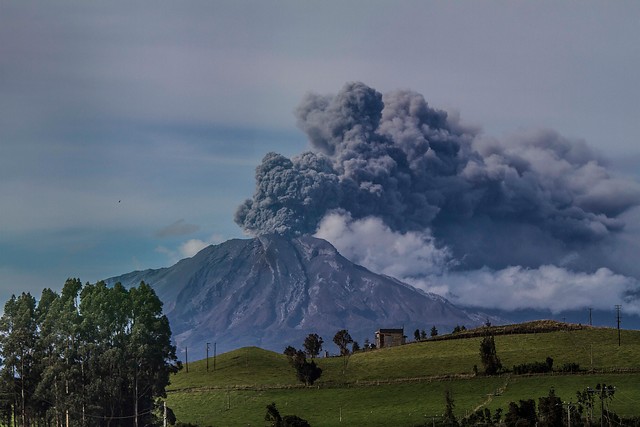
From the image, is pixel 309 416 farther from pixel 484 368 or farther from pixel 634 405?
pixel 634 405

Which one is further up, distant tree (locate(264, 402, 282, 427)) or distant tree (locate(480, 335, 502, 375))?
distant tree (locate(480, 335, 502, 375))

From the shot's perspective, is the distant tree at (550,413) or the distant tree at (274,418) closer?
the distant tree at (550,413)

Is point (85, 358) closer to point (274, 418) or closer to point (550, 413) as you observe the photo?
point (274, 418)

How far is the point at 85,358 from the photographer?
15675 centimetres

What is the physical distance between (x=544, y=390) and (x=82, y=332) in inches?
2884

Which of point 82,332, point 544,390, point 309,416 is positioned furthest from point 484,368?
point 82,332

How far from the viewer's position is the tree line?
153 metres

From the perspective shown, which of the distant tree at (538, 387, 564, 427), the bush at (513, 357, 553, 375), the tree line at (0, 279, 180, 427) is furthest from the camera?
the bush at (513, 357, 553, 375)

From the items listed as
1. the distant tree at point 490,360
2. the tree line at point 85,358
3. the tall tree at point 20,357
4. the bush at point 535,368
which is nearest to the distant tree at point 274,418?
the tree line at point 85,358

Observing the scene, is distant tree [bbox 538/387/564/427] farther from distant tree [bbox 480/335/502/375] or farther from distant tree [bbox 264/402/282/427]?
distant tree [bbox 480/335/502/375]

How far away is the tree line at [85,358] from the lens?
153250 mm

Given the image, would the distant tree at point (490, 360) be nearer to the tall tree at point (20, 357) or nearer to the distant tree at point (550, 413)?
the distant tree at point (550, 413)

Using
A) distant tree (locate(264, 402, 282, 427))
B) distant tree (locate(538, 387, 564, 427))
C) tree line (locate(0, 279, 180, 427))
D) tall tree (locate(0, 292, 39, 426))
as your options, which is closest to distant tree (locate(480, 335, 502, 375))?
distant tree (locate(538, 387, 564, 427))

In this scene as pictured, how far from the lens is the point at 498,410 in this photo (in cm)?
15238
